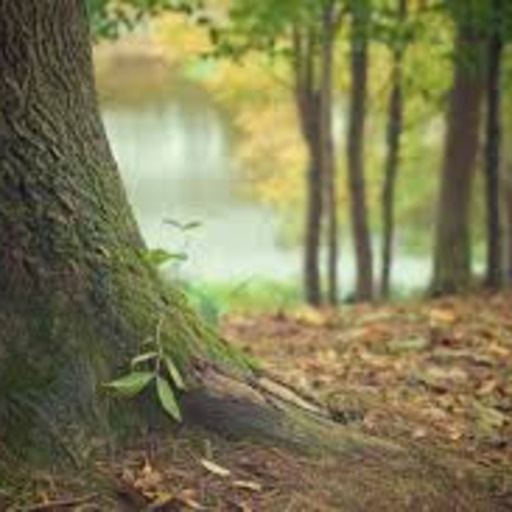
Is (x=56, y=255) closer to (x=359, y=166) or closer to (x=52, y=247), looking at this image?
(x=52, y=247)

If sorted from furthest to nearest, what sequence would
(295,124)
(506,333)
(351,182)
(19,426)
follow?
(295,124)
(351,182)
(506,333)
(19,426)

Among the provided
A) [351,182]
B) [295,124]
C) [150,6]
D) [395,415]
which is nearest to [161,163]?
[295,124]

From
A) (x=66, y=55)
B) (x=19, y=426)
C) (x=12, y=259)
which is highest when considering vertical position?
(x=66, y=55)

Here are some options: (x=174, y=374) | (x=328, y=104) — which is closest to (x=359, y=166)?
(x=328, y=104)

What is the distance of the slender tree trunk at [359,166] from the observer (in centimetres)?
1250

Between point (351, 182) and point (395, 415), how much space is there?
8.51 m

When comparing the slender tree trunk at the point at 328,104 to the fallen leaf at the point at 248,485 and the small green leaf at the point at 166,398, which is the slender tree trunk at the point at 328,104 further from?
the fallen leaf at the point at 248,485

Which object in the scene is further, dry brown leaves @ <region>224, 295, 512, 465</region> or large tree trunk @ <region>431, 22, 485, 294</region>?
large tree trunk @ <region>431, 22, 485, 294</region>

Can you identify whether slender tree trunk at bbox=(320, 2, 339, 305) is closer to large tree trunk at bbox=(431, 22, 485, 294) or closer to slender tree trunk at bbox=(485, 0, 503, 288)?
large tree trunk at bbox=(431, 22, 485, 294)

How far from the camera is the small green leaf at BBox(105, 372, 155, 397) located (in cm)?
387

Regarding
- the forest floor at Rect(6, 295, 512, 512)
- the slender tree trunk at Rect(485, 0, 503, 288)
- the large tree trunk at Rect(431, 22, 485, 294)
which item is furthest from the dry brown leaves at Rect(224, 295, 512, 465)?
the large tree trunk at Rect(431, 22, 485, 294)

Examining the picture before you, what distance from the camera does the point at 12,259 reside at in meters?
3.79

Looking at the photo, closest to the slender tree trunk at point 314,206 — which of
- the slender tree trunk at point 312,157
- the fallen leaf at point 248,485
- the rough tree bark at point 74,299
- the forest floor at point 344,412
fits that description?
the slender tree trunk at point 312,157

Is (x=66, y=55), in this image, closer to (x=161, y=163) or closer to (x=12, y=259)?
(x=12, y=259)
